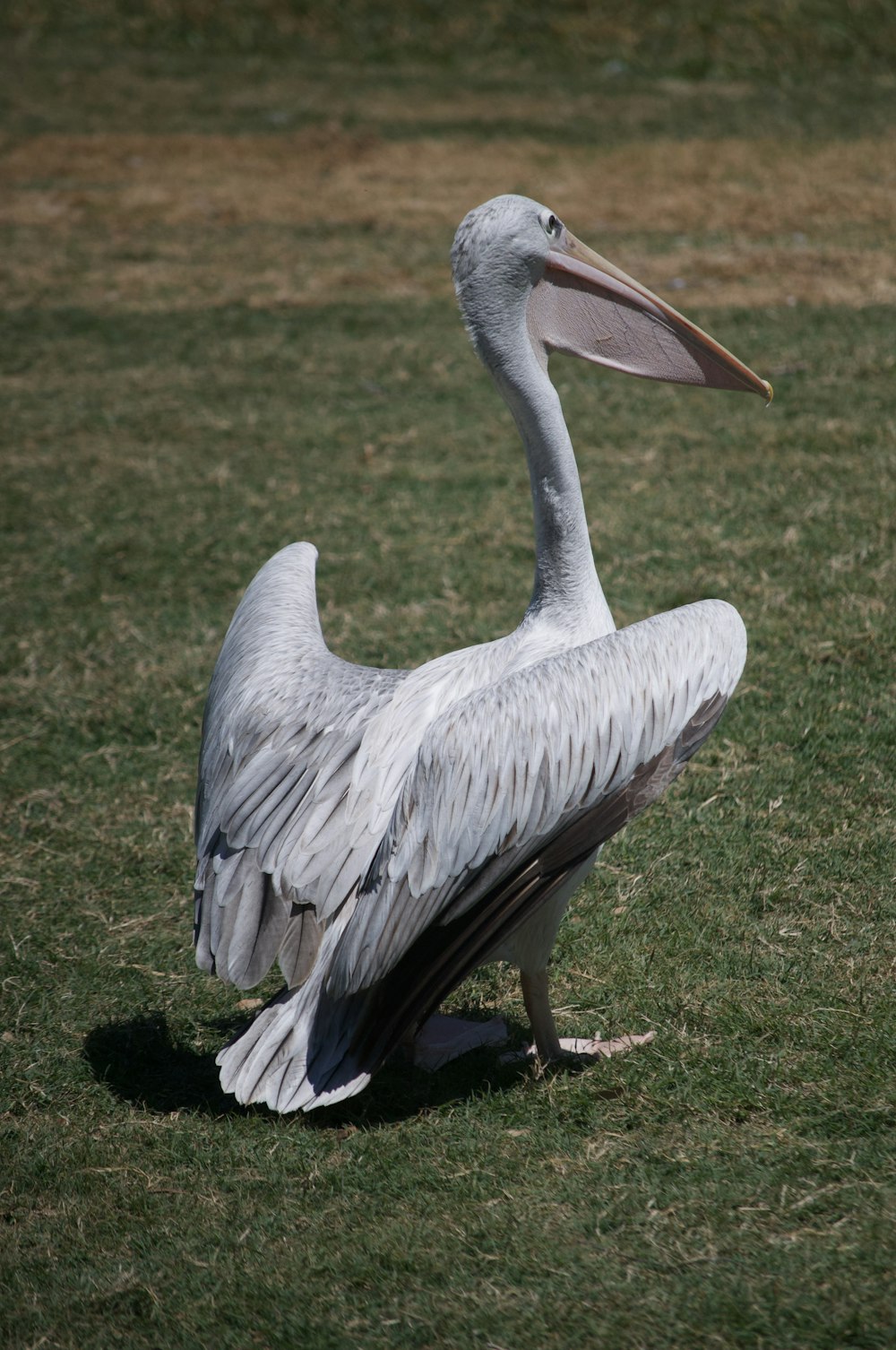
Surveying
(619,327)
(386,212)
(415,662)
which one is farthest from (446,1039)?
(386,212)

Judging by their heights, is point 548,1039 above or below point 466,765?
below

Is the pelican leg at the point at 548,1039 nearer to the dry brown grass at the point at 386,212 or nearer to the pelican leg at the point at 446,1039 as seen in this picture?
the pelican leg at the point at 446,1039

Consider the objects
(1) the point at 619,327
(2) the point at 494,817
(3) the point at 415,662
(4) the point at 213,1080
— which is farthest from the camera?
(3) the point at 415,662

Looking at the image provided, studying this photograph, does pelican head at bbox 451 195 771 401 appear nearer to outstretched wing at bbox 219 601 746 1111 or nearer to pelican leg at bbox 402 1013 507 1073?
outstretched wing at bbox 219 601 746 1111

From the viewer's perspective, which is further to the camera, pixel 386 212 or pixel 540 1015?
pixel 386 212

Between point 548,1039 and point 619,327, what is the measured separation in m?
1.63

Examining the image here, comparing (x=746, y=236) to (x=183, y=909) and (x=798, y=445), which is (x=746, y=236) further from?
(x=183, y=909)

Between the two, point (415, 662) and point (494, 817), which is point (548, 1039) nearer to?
point (494, 817)

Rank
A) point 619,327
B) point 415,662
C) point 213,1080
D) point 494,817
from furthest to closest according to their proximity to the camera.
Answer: point 415,662, point 619,327, point 213,1080, point 494,817

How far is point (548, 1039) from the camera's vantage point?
9.52 feet

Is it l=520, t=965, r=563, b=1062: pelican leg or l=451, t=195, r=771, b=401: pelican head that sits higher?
l=451, t=195, r=771, b=401: pelican head

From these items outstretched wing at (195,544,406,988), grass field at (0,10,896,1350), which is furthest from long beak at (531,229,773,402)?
grass field at (0,10,896,1350)

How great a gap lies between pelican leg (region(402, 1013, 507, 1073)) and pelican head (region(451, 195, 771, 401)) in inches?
59.1

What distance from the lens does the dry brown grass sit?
9008 mm
